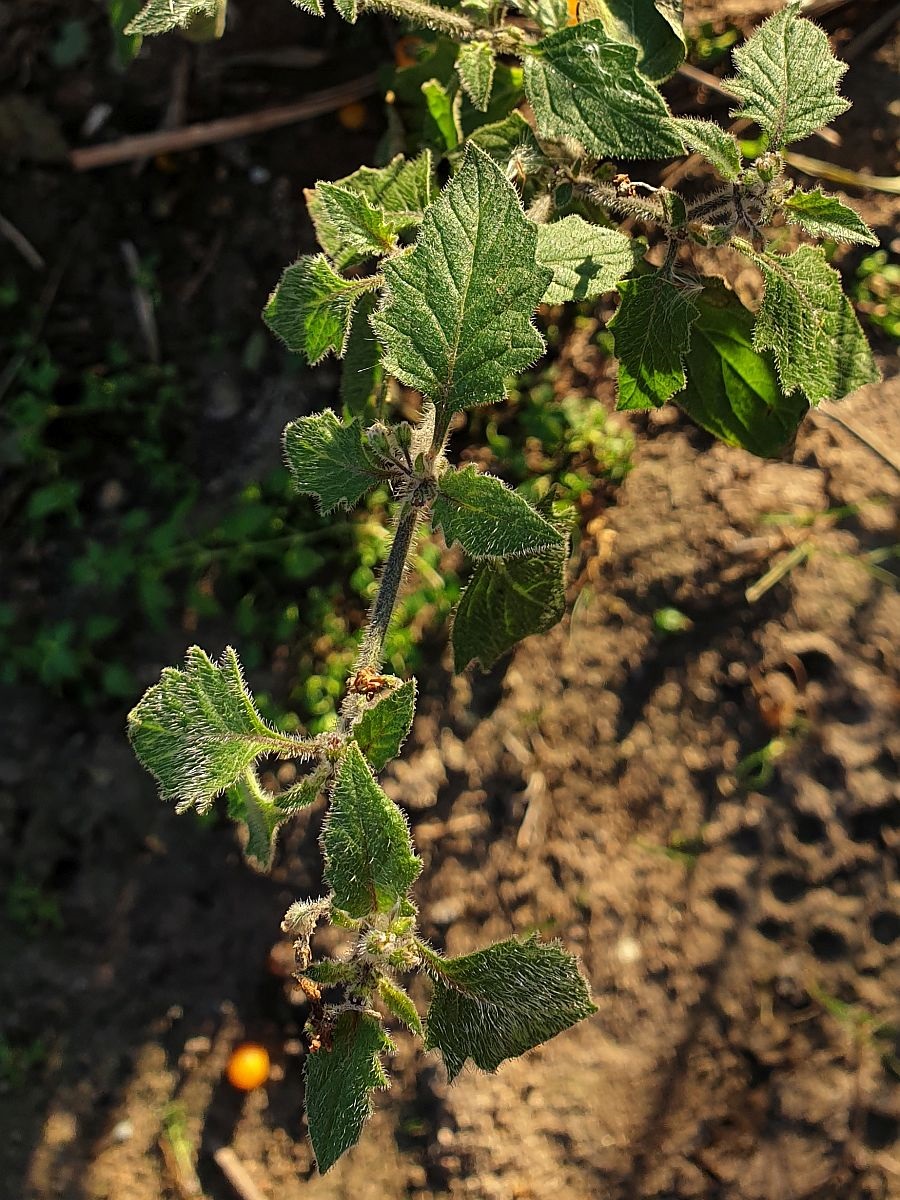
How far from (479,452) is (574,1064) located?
62.8 inches

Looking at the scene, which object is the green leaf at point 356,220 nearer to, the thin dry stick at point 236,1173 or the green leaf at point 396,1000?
the green leaf at point 396,1000

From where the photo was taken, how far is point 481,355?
53.3 inches

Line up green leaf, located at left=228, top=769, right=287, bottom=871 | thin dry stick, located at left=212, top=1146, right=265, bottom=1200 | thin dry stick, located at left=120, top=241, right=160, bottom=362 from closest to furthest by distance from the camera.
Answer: green leaf, located at left=228, top=769, right=287, bottom=871
thin dry stick, located at left=212, top=1146, right=265, bottom=1200
thin dry stick, located at left=120, top=241, right=160, bottom=362

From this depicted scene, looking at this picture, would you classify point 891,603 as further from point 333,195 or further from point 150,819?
point 150,819

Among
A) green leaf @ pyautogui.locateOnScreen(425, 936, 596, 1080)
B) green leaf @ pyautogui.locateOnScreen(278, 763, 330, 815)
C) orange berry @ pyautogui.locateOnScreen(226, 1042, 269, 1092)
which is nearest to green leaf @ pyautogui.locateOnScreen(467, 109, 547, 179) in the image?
green leaf @ pyautogui.locateOnScreen(278, 763, 330, 815)

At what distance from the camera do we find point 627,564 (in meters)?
2.51

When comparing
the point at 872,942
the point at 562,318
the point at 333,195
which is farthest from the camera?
the point at 562,318

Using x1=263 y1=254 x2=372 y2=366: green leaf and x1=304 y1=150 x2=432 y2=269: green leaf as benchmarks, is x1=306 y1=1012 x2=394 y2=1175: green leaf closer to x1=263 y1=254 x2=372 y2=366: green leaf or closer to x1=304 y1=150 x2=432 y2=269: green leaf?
x1=263 y1=254 x2=372 y2=366: green leaf

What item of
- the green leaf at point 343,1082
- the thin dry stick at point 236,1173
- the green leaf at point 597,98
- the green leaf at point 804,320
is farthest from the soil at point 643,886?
the green leaf at point 343,1082

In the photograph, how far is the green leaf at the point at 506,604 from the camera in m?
1.75

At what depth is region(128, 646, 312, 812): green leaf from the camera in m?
1.38

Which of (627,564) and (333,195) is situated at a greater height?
(333,195)

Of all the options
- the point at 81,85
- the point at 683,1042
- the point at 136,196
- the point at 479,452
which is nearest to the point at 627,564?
the point at 479,452

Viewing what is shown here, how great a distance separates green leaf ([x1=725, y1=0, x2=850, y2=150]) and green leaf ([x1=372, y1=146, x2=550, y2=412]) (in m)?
0.52
